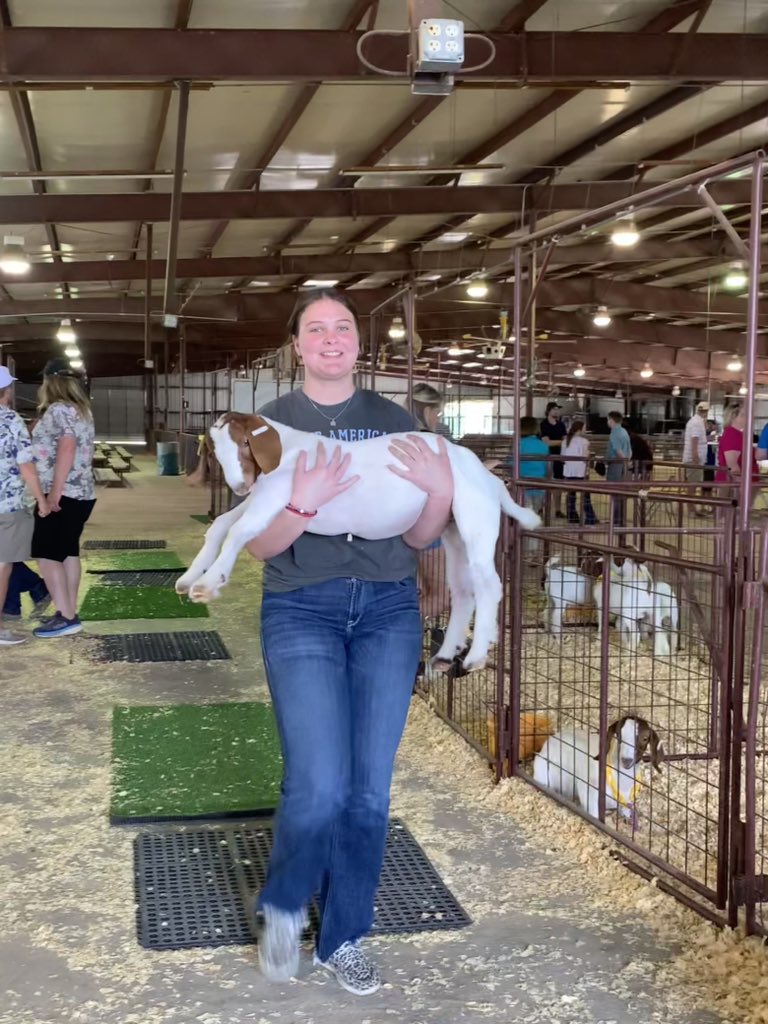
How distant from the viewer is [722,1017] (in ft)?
7.30

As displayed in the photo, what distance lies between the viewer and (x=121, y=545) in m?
10.1

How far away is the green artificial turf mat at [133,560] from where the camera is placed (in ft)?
28.9

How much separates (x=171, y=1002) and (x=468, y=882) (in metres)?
1.00

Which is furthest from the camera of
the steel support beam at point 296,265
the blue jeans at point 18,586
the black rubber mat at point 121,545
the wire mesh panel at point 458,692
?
the steel support beam at point 296,265

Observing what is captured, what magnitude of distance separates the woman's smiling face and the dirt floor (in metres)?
1.47

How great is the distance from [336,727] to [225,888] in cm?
101

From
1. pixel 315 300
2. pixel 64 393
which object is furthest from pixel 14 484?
pixel 315 300

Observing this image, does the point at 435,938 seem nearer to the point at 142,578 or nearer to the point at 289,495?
Result: the point at 289,495

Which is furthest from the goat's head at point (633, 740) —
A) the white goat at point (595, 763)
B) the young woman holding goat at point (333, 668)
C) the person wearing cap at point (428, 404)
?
the person wearing cap at point (428, 404)

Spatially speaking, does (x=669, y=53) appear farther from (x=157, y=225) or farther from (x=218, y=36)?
(x=157, y=225)

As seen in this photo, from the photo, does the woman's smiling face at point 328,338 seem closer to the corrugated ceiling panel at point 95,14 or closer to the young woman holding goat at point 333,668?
the young woman holding goat at point 333,668

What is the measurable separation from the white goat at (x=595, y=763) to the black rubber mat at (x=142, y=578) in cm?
496

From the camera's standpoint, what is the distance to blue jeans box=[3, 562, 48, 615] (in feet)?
20.9

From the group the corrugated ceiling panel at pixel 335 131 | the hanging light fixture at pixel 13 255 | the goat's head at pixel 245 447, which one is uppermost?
the corrugated ceiling panel at pixel 335 131
